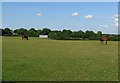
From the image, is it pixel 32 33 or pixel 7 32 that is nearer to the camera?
pixel 7 32

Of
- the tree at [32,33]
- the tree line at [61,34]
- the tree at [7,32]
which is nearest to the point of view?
the tree line at [61,34]

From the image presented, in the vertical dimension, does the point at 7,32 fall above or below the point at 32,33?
above

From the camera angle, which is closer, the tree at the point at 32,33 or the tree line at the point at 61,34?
the tree line at the point at 61,34

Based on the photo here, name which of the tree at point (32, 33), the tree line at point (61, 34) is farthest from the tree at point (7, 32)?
the tree at point (32, 33)

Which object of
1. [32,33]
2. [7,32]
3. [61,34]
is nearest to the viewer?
[61,34]

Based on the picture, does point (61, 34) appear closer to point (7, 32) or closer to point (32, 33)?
point (32, 33)

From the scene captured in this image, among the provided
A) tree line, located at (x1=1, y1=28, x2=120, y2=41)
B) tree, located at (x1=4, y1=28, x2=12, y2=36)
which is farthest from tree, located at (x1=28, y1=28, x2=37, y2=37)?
tree, located at (x1=4, y1=28, x2=12, y2=36)

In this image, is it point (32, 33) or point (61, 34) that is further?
point (32, 33)

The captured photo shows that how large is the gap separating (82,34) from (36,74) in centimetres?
11705

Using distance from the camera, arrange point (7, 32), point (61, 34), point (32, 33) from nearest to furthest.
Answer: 1. point (61, 34)
2. point (7, 32)
3. point (32, 33)

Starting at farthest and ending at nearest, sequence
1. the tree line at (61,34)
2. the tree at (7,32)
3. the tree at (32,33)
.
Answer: the tree at (32,33)
the tree at (7,32)
the tree line at (61,34)

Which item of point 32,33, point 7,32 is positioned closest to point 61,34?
point 32,33

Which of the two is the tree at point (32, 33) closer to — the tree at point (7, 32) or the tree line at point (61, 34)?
the tree line at point (61, 34)

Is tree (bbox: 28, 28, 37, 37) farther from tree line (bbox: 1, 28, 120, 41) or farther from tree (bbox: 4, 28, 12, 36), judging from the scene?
tree (bbox: 4, 28, 12, 36)
